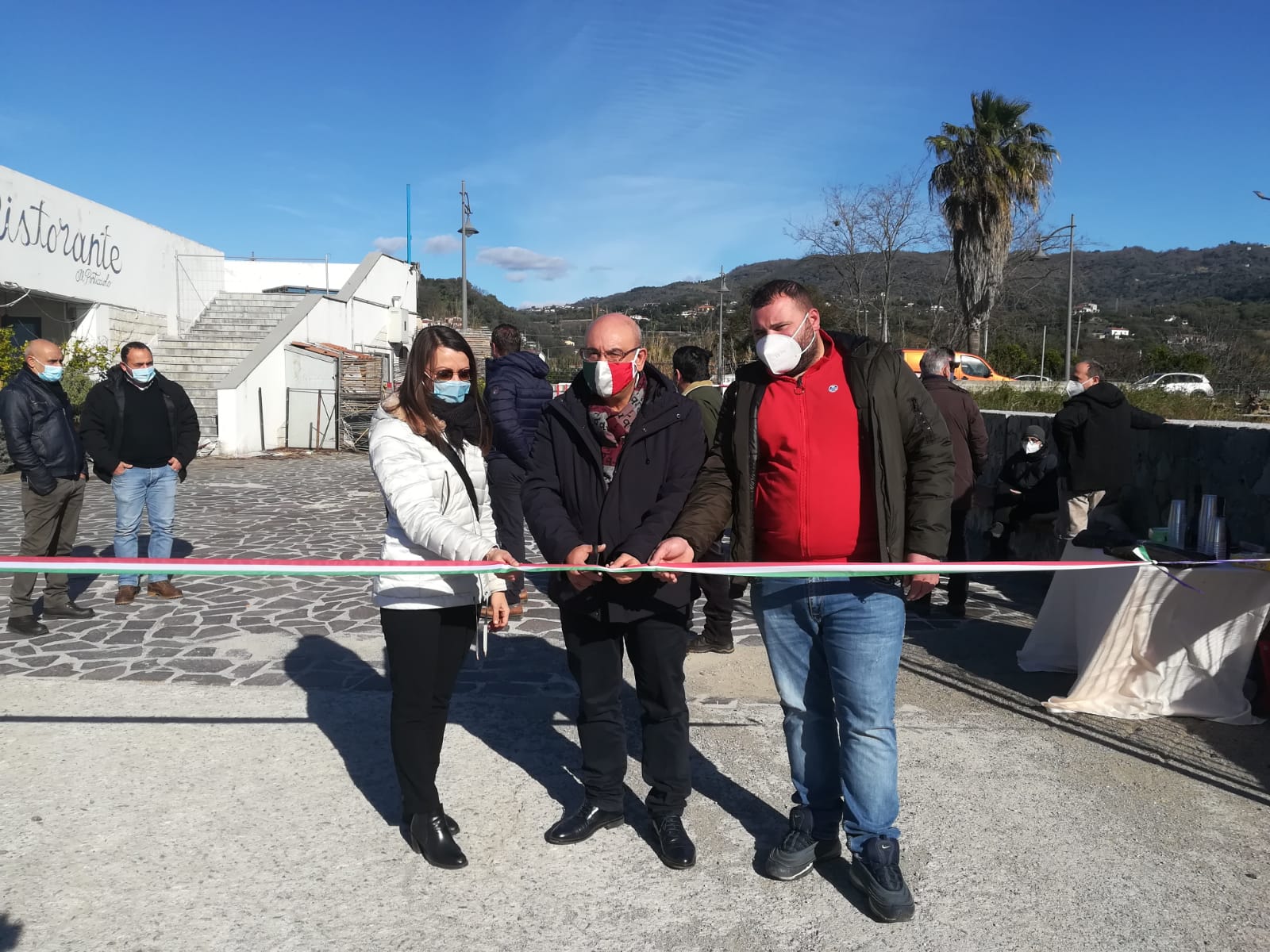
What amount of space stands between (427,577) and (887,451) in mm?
1604

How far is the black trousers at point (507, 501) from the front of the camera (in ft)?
21.0

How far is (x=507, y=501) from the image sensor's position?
6.50m

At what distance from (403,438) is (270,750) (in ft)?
6.37

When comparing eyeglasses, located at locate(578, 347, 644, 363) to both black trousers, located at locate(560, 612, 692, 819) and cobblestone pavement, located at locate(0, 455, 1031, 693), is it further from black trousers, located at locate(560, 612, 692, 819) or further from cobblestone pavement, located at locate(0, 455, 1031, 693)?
cobblestone pavement, located at locate(0, 455, 1031, 693)

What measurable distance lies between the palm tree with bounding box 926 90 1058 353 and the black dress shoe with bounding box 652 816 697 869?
2397 cm

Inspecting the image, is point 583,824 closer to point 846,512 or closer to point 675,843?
point 675,843

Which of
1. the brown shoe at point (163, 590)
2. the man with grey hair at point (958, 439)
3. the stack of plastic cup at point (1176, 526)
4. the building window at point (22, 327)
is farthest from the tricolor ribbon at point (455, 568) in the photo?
the building window at point (22, 327)

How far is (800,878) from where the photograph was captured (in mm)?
3232

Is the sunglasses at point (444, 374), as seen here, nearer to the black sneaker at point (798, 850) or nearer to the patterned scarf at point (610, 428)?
the patterned scarf at point (610, 428)

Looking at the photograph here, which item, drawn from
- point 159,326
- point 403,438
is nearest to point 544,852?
point 403,438

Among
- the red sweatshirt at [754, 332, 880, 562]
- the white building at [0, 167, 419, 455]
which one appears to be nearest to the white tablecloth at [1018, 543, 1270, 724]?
the red sweatshirt at [754, 332, 880, 562]

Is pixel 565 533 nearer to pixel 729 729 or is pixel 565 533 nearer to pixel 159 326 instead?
pixel 729 729

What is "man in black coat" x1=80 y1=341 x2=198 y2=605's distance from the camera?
6.84 m

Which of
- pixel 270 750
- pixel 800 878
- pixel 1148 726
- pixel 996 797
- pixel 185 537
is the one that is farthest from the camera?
pixel 185 537
